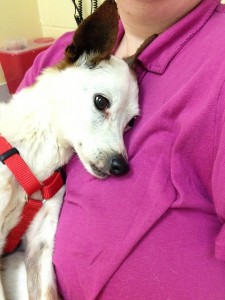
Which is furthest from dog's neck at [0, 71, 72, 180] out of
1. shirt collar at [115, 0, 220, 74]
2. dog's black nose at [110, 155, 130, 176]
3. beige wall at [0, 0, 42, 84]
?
beige wall at [0, 0, 42, 84]

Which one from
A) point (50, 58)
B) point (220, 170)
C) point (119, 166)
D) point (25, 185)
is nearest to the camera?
point (220, 170)

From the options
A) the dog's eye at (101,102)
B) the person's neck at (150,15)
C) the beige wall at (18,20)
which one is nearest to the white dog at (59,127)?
the dog's eye at (101,102)

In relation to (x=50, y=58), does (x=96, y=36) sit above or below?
above

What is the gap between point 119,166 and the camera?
97 cm

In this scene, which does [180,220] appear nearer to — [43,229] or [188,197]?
[188,197]

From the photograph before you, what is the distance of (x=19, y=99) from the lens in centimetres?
123

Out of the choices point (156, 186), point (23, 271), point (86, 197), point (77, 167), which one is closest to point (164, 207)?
point (156, 186)

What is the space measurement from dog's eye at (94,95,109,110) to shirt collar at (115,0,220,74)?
0.59 ft

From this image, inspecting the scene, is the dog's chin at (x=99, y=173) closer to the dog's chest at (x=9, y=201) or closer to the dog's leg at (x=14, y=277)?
the dog's chest at (x=9, y=201)

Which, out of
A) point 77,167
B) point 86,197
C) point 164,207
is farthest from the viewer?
point 77,167

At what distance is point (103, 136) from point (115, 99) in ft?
0.50

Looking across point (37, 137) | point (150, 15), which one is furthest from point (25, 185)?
point (150, 15)

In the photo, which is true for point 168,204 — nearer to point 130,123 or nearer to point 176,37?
point 130,123

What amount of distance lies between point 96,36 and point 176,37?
0.27 meters
